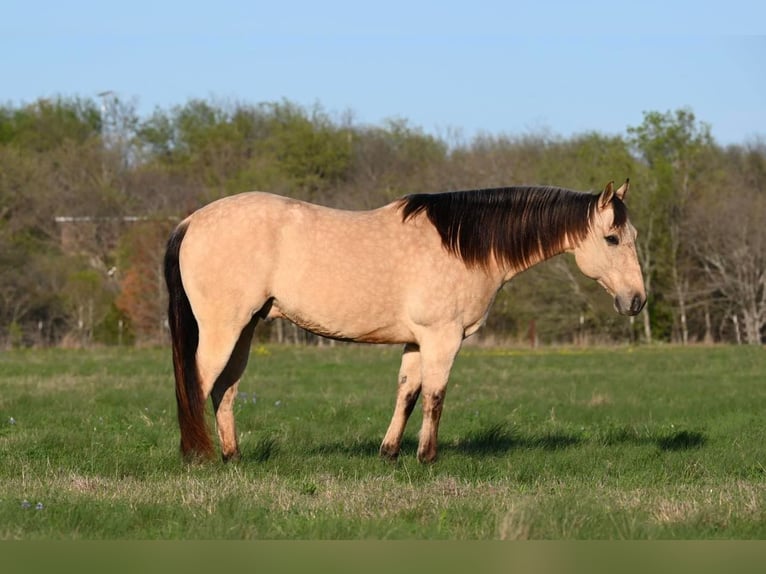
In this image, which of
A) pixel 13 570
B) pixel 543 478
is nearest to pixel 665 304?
pixel 543 478

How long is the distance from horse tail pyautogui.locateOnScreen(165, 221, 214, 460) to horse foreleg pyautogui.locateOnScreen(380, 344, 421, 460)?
151 centimetres

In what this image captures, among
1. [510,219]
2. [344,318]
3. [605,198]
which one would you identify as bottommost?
[344,318]

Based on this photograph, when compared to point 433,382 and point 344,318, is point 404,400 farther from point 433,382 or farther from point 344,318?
point 344,318

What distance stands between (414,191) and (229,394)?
46.8m

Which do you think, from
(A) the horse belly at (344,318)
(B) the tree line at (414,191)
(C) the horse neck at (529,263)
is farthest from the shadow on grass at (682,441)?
(B) the tree line at (414,191)

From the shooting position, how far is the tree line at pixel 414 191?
154 feet

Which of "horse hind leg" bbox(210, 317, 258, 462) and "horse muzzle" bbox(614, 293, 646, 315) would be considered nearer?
"horse hind leg" bbox(210, 317, 258, 462)

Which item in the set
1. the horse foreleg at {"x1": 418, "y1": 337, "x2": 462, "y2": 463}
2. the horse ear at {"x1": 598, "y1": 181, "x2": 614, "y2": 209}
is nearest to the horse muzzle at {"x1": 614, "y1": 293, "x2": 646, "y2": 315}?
the horse ear at {"x1": 598, "y1": 181, "x2": 614, "y2": 209}

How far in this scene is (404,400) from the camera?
32.8 feet

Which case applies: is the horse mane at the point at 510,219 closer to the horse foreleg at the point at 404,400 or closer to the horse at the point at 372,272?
the horse at the point at 372,272

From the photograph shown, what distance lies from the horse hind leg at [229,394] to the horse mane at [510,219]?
177cm

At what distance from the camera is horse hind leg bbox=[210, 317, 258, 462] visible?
9773mm

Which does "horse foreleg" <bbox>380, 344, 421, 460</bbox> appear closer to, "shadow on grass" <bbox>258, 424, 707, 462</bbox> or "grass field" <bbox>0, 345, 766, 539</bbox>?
"grass field" <bbox>0, 345, 766, 539</bbox>

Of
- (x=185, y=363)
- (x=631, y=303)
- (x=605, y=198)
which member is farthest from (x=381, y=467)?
(x=605, y=198)
